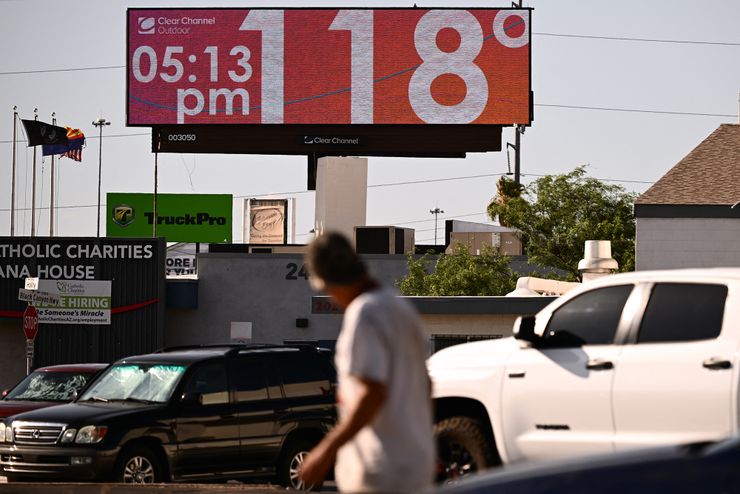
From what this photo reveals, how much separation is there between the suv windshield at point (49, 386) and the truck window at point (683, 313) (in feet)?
42.6

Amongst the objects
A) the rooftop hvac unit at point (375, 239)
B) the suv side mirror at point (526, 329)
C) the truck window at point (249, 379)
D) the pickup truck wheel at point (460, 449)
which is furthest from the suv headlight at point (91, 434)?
the rooftop hvac unit at point (375, 239)

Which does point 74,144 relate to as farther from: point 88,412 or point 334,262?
point 334,262

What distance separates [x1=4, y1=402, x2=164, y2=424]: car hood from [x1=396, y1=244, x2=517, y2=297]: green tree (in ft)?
112

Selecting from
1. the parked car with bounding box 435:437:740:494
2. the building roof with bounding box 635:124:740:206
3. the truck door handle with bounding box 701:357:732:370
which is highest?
the building roof with bounding box 635:124:740:206

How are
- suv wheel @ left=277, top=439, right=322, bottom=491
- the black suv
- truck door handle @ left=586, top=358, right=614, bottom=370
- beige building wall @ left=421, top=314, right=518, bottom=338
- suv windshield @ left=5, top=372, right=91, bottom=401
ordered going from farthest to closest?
beige building wall @ left=421, top=314, right=518, bottom=338 → suv windshield @ left=5, top=372, right=91, bottom=401 → suv wheel @ left=277, top=439, right=322, bottom=491 → the black suv → truck door handle @ left=586, top=358, right=614, bottom=370

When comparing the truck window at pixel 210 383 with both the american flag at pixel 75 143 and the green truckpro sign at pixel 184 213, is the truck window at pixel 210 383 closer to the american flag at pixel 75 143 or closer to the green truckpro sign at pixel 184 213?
the american flag at pixel 75 143

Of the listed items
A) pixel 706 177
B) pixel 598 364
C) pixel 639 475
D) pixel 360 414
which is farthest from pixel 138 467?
pixel 706 177

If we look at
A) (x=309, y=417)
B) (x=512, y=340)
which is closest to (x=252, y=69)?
(x=309, y=417)

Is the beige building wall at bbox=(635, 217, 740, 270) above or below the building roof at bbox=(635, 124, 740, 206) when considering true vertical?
below

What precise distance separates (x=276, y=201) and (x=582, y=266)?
4150 cm

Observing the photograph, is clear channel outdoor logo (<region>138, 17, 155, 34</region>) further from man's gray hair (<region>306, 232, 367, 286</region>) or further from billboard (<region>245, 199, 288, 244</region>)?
man's gray hair (<region>306, 232, 367, 286</region>)

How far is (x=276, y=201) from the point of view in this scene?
6581cm

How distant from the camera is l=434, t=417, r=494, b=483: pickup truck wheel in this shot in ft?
34.7

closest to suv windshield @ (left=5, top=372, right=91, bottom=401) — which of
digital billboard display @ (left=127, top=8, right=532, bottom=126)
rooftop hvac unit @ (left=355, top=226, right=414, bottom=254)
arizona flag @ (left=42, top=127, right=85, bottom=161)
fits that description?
digital billboard display @ (left=127, top=8, right=532, bottom=126)
